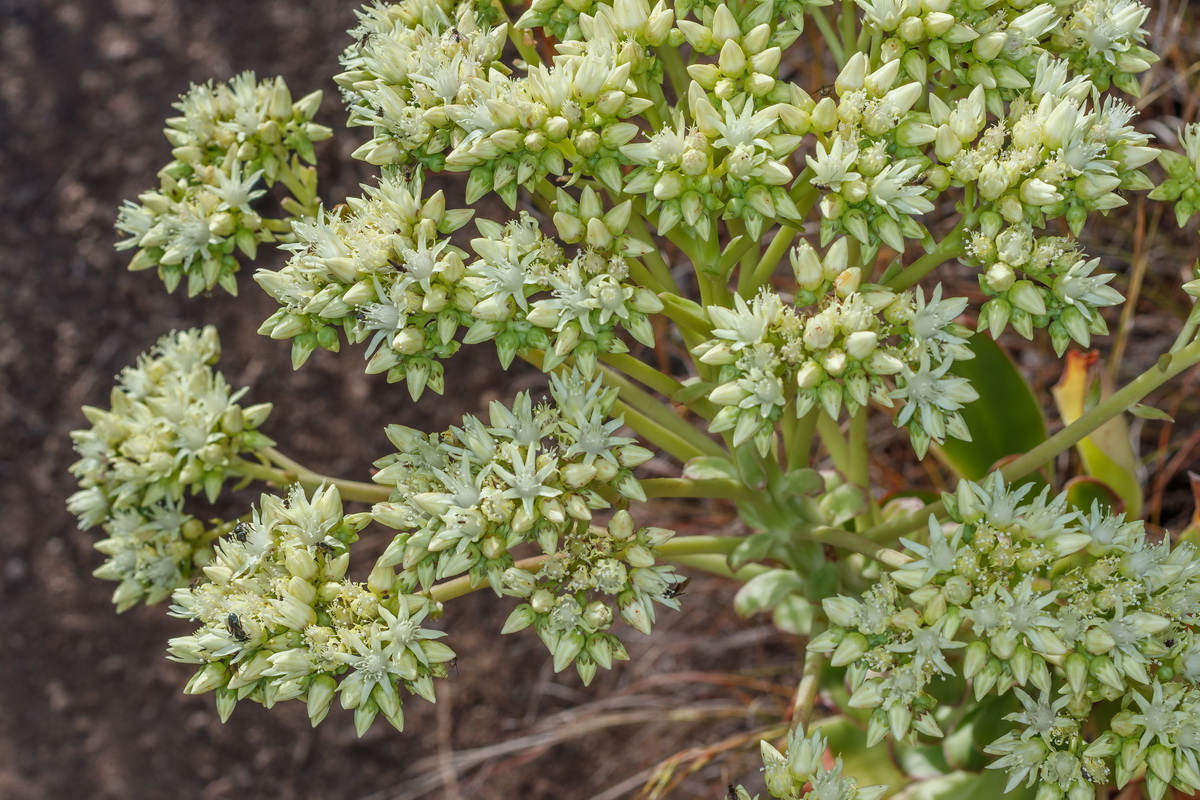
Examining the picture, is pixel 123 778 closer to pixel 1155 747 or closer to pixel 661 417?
pixel 661 417

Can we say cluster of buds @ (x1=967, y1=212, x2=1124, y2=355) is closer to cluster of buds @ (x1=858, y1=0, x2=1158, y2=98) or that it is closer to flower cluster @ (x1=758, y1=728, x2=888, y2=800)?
cluster of buds @ (x1=858, y1=0, x2=1158, y2=98)

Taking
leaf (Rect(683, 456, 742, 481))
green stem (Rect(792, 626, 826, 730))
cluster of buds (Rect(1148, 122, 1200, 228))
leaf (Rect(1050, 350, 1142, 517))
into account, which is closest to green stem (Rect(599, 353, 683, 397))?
leaf (Rect(683, 456, 742, 481))

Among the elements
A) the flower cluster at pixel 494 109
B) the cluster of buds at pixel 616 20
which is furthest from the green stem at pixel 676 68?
the flower cluster at pixel 494 109

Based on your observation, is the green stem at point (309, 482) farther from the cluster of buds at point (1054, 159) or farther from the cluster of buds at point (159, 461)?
the cluster of buds at point (1054, 159)

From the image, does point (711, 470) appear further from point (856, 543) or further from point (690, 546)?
point (856, 543)

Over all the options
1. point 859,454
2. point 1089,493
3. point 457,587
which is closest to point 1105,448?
point 1089,493

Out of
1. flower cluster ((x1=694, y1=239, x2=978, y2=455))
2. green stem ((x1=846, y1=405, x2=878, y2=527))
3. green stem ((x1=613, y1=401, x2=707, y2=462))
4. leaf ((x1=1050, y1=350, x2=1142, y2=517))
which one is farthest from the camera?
leaf ((x1=1050, y1=350, x2=1142, y2=517))
